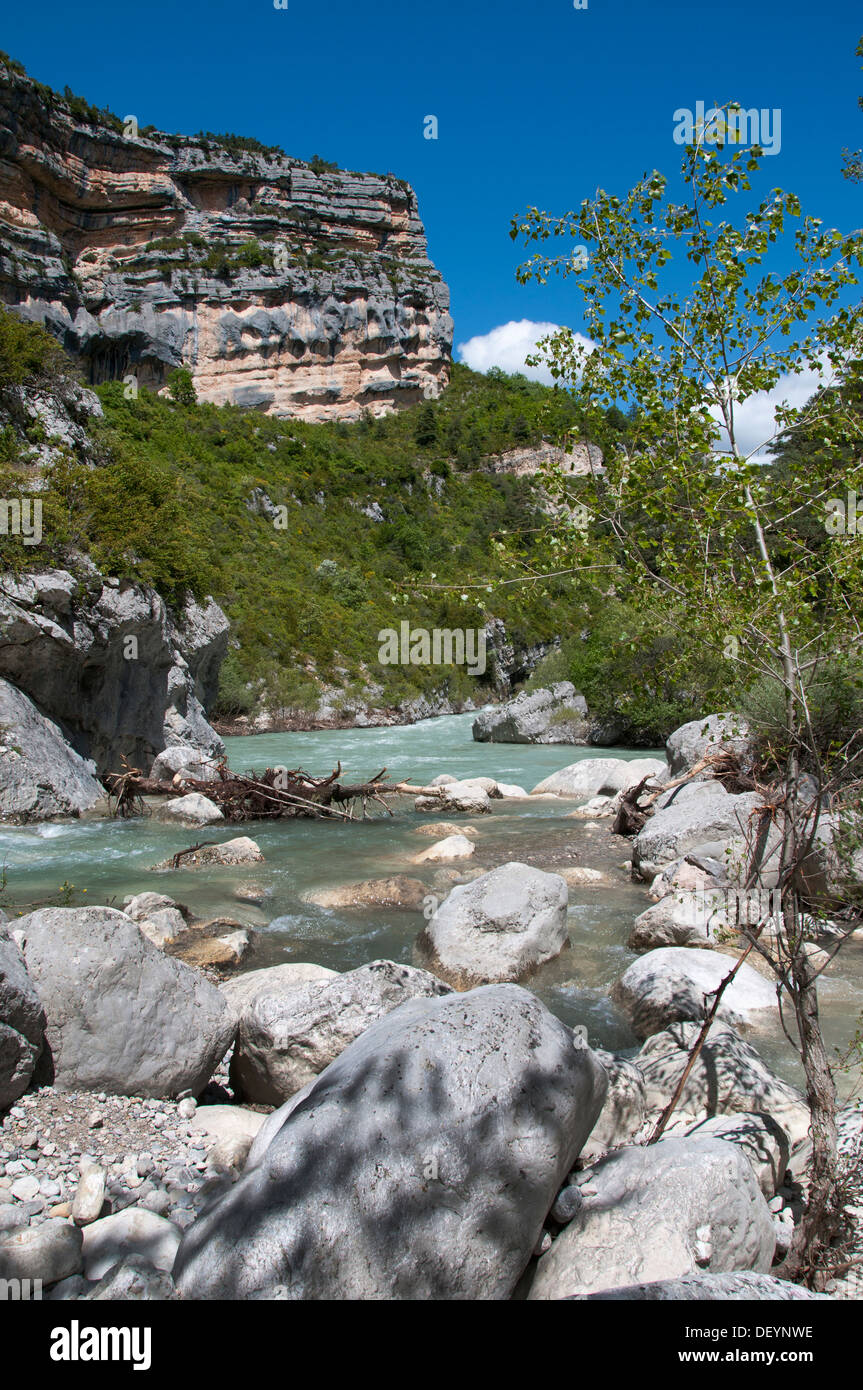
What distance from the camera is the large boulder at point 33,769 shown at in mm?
13117

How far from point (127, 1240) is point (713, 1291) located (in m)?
2.35

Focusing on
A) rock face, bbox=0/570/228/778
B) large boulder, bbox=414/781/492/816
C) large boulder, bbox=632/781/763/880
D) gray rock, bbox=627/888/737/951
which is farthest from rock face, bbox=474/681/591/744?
gray rock, bbox=627/888/737/951

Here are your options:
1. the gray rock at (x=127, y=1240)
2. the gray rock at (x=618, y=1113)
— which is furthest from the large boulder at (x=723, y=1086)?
the gray rock at (x=127, y=1240)

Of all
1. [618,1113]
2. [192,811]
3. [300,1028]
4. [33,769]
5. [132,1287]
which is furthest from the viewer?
[192,811]

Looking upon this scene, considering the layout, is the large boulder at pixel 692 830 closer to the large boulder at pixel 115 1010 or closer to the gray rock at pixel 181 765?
the large boulder at pixel 115 1010

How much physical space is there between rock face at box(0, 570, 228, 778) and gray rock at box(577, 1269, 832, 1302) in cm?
1414

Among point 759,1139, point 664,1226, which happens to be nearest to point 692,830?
point 759,1139

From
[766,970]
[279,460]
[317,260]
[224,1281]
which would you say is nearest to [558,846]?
[766,970]

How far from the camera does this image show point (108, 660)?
16.9m

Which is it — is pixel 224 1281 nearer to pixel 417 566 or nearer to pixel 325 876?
pixel 325 876

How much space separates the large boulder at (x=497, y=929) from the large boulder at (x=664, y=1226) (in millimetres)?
3903

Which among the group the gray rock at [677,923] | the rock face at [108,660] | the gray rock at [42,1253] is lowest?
the gray rock at [677,923]

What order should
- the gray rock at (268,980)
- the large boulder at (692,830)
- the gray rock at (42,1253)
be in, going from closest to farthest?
the gray rock at (42,1253), the gray rock at (268,980), the large boulder at (692,830)

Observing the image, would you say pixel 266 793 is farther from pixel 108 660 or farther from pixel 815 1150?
pixel 815 1150
